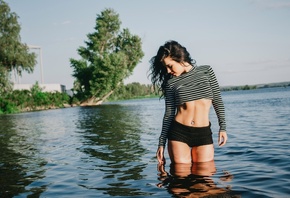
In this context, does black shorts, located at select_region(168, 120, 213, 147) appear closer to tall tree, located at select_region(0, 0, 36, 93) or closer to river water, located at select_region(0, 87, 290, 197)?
river water, located at select_region(0, 87, 290, 197)

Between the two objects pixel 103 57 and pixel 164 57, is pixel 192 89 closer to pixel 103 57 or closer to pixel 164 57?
pixel 164 57

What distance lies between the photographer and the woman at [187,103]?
4.47 metres

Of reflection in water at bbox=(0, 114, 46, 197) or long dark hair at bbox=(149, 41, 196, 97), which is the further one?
reflection in water at bbox=(0, 114, 46, 197)

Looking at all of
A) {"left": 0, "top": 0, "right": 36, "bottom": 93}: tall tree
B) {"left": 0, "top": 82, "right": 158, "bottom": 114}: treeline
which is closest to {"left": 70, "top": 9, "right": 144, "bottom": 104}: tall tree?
{"left": 0, "top": 82, "right": 158, "bottom": 114}: treeline

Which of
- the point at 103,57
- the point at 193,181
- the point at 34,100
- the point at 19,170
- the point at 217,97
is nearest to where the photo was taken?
the point at 217,97

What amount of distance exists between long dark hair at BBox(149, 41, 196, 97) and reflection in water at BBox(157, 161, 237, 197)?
1420mm

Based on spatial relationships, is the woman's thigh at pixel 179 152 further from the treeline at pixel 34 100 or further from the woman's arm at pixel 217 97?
the treeline at pixel 34 100

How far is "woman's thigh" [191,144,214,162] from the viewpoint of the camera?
4613 millimetres

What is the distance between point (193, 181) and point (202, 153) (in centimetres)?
52

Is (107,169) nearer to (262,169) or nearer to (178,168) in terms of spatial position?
(178,168)

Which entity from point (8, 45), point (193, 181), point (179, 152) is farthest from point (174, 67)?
point (8, 45)

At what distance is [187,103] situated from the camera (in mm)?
4469

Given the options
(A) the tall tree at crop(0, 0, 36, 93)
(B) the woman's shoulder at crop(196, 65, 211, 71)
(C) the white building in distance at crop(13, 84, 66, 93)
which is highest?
(A) the tall tree at crop(0, 0, 36, 93)

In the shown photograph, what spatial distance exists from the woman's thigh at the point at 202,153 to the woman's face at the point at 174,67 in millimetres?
1208
